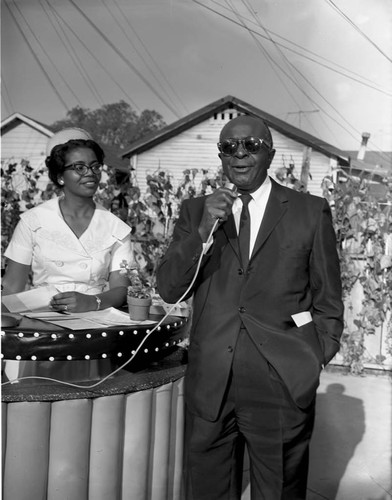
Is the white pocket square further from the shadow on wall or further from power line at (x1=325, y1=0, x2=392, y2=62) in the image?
power line at (x1=325, y1=0, x2=392, y2=62)

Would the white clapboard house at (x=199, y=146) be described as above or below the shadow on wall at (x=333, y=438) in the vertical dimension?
above

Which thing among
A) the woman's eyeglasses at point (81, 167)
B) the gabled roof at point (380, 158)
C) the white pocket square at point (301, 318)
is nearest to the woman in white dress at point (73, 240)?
the woman's eyeglasses at point (81, 167)

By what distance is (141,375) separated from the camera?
7.36 feet

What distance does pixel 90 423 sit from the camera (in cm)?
210

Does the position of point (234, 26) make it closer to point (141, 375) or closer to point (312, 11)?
point (312, 11)

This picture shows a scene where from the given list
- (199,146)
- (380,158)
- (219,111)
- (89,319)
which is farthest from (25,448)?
(219,111)

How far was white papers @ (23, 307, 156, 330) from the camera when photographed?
2.20m

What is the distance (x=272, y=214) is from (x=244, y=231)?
11 centimetres

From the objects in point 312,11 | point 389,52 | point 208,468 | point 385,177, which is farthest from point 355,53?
point 208,468

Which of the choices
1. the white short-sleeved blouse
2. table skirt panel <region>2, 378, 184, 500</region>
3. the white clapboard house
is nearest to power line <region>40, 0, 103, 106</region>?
the white short-sleeved blouse

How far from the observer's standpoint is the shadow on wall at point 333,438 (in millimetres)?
3307

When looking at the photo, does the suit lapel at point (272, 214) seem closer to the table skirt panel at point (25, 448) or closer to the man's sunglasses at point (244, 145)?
the man's sunglasses at point (244, 145)

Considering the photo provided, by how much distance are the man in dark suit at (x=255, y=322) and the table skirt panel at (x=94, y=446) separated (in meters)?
0.23

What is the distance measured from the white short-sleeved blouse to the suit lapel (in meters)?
0.95
